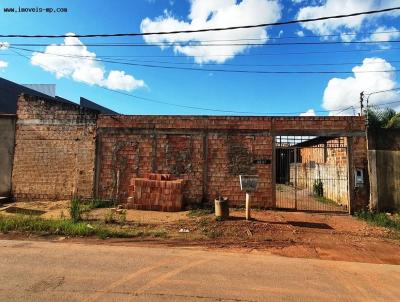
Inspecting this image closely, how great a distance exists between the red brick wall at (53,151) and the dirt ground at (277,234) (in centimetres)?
181

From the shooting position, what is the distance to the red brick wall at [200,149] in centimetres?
1384

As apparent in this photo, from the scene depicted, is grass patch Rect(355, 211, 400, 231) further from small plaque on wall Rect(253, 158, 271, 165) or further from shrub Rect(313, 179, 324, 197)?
shrub Rect(313, 179, 324, 197)

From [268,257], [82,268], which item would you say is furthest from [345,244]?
[82,268]

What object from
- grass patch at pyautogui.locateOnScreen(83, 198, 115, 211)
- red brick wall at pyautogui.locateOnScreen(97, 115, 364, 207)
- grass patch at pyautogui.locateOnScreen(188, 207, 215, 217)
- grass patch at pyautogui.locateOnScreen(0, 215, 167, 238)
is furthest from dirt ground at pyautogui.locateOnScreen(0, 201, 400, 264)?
red brick wall at pyautogui.locateOnScreen(97, 115, 364, 207)

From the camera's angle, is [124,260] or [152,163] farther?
[152,163]

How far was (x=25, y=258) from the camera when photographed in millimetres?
6656

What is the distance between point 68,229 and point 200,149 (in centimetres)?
623

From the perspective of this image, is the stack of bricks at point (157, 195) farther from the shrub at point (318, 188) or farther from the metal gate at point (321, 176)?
the shrub at point (318, 188)

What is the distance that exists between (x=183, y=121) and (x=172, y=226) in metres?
5.07

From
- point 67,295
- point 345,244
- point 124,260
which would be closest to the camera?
point 67,295

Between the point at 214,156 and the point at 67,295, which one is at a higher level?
the point at 214,156

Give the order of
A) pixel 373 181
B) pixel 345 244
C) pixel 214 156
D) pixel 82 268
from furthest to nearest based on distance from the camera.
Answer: pixel 214 156, pixel 373 181, pixel 345 244, pixel 82 268

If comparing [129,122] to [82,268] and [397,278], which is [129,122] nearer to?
[82,268]


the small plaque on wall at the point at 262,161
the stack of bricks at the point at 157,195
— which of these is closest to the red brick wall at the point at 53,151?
the stack of bricks at the point at 157,195
